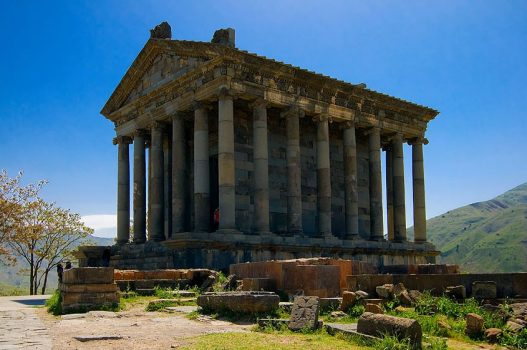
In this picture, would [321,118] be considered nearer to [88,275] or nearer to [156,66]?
[156,66]

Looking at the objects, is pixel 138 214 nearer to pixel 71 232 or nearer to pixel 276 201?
pixel 276 201

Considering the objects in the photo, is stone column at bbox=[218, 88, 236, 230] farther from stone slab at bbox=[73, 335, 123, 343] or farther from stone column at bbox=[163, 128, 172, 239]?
stone slab at bbox=[73, 335, 123, 343]

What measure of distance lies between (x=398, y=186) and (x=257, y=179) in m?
12.1

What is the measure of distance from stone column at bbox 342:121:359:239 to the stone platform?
4.91 feet

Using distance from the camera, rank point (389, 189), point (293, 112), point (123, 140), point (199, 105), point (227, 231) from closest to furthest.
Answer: point (227, 231)
point (199, 105)
point (293, 112)
point (123, 140)
point (389, 189)

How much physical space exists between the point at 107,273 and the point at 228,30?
14.8 m

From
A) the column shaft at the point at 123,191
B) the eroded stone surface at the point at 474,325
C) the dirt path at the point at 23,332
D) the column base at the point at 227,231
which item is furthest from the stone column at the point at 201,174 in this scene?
the eroded stone surface at the point at 474,325

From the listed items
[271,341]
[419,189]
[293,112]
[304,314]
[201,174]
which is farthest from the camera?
[419,189]

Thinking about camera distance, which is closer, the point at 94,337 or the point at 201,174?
the point at 94,337

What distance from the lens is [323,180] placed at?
3094 cm

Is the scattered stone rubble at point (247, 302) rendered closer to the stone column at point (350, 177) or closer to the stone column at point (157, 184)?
the stone column at point (157, 184)

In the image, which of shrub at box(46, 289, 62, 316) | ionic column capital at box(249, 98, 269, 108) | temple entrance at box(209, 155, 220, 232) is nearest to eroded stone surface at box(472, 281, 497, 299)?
shrub at box(46, 289, 62, 316)

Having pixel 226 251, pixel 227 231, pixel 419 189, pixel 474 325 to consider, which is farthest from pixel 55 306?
pixel 419 189

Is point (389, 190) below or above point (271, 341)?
above
